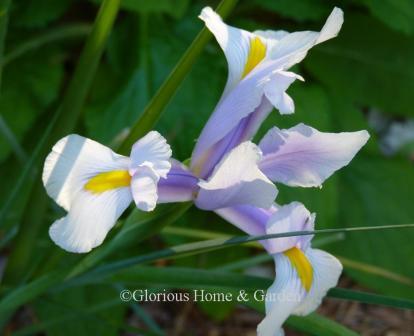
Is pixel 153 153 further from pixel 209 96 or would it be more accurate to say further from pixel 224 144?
pixel 209 96

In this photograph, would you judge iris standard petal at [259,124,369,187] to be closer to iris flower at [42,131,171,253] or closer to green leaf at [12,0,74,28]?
iris flower at [42,131,171,253]

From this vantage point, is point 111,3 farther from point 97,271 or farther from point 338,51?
point 338,51

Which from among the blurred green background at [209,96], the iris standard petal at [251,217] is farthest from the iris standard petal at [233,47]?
the blurred green background at [209,96]

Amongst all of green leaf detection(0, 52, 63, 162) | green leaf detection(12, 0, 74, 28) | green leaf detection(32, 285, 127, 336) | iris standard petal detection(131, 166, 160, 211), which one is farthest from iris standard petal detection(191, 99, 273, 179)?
green leaf detection(12, 0, 74, 28)

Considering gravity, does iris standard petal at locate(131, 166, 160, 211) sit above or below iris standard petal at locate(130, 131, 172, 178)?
below

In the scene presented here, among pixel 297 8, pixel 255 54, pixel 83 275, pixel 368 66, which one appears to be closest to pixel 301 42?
pixel 255 54

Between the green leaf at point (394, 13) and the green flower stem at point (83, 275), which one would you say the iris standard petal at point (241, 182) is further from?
the green leaf at point (394, 13)

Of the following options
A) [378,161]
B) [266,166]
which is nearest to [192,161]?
[266,166]

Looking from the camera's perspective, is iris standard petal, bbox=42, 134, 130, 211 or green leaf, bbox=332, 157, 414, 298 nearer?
iris standard petal, bbox=42, 134, 130, 211
